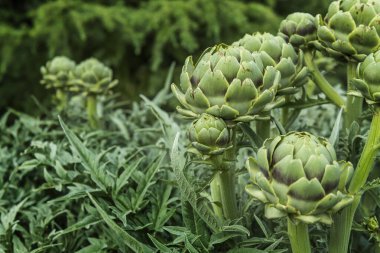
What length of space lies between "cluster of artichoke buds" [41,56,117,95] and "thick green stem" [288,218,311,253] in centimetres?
47

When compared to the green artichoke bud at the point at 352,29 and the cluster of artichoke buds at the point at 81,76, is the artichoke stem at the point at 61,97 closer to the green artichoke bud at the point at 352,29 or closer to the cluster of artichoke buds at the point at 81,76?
the cluster of artichoke buds at the point at 81,76

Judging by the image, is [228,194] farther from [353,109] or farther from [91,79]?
[91,79]

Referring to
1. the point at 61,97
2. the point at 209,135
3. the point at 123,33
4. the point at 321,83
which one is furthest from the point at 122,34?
the point at 209,135

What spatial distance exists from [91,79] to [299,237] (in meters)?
0.48

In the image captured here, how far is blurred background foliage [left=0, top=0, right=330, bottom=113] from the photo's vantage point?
6.35ft

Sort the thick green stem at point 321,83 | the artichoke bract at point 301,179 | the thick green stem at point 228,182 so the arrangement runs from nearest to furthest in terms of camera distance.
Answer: the artichoke bract at point 301,179 → the thick green stem at point 228,182 → the thick green stem at point 321,83

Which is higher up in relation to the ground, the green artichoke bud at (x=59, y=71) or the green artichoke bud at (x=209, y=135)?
the green artichoke bud at (x=209, y=135)

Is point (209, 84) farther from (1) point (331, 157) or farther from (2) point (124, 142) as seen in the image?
(2) point (124, 142)

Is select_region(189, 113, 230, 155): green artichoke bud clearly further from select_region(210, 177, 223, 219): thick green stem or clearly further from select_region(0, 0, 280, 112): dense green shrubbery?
select_region(0, 0, 280, 112): dense green shrubbery

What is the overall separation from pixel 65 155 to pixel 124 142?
181 millimetres

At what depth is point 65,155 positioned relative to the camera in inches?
29.5

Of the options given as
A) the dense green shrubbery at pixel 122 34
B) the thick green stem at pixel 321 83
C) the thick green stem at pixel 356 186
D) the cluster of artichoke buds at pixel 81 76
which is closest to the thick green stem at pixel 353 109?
the thick green stem at pixel 321 83

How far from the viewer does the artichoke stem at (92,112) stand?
93 centimetres

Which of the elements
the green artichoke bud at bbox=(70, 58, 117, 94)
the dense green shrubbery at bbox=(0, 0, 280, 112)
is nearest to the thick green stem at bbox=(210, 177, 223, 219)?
the green artichoke bud at bbox=(70, 58, 117, 94)
